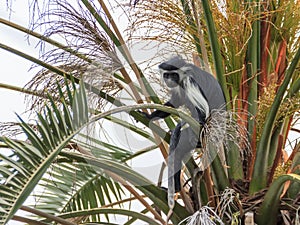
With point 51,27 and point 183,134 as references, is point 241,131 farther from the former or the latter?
point 51,27

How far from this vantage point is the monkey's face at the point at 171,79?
4.77 ft

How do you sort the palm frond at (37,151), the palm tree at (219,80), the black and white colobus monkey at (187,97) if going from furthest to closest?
the palm tree at (219,80), the black and white colobus monkey at (187,97), the palm frond at (37,151)

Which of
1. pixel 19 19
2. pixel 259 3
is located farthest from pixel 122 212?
pixel 19 19

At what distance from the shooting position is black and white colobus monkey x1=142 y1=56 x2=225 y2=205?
1.45m

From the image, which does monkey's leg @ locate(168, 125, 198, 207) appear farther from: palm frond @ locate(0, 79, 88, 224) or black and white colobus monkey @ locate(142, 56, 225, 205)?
palm frond @ locate(0, 79, 88, 224)

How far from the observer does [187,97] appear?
1462 millimetres

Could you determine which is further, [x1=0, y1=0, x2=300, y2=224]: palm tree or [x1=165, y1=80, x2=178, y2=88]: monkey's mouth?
[x1=0, y1=0, x2=300, y2=224]: palm tree

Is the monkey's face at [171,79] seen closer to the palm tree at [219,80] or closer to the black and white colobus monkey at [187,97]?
the black and white colobus monkey at [187,97]

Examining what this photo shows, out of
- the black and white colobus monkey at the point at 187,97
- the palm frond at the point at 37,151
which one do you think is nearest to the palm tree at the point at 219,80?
the black and white colobus monkey at the point at 187,97

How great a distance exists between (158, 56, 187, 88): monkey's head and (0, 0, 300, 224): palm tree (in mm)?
111

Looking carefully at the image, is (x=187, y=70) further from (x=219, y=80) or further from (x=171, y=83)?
(x=219, y=80)

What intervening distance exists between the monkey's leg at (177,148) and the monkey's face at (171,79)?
9cm

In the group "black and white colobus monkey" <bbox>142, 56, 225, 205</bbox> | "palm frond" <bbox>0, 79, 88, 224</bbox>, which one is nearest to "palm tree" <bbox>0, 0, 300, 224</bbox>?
"black and white colobus monkey" <bbox>142, 56, 225, 205</bbox>

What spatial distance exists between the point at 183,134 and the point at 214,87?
4.9 inches
